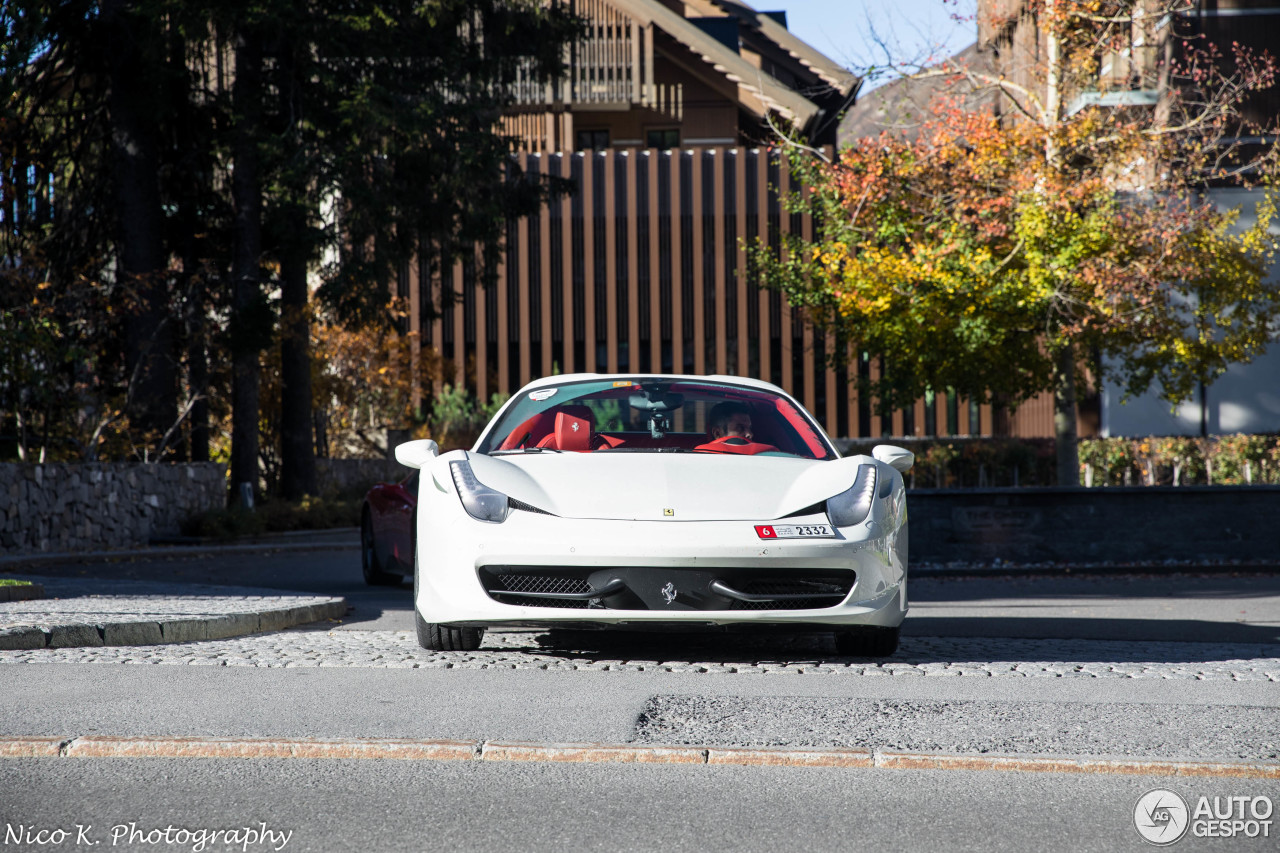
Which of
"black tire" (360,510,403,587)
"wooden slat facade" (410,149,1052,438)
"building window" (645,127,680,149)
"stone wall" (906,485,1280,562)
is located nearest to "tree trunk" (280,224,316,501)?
"black tire" (360,510,403,587)

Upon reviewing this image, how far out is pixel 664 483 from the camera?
629 centimetres

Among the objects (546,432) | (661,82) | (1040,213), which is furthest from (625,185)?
(546,432)

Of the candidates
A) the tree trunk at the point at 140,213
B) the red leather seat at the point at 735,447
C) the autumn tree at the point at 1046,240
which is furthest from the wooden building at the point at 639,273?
the red leather seat at the point at 735,447

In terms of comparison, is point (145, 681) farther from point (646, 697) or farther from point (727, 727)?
point (727, 727)

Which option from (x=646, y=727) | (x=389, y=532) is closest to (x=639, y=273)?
(x=389, y=532)

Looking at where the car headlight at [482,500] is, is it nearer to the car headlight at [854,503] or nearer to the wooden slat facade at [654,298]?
the car headlight at [854,503]

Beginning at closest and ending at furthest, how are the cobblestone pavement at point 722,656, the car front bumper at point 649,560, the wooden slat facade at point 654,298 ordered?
the car front bumper at point 649,560, the cobblestone pavement at point 722,656, the wooden slat facade at point 654,298

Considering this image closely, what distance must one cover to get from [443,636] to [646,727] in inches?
87.4

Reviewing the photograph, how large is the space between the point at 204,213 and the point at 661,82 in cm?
2574

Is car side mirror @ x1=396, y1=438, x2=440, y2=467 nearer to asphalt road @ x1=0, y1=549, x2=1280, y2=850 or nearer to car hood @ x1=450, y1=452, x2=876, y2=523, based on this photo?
car hood @ x1=450, y1=452, x2=876, y2=523

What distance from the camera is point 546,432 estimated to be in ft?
24.3

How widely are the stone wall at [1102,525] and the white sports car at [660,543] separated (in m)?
8.36

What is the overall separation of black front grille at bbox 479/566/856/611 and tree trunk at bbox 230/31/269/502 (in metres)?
15.1

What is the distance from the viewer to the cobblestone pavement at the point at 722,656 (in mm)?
6391
